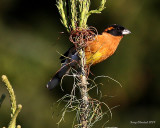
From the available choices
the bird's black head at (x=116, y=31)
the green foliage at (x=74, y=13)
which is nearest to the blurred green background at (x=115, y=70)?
the bird's black head at (x=116, y=31)

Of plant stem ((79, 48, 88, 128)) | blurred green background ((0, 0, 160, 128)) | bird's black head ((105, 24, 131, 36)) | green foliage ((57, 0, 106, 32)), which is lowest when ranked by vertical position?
blurred green background ((0, 0, 160, 128))

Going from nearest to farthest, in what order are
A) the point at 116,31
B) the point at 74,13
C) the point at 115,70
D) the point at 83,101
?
the point at 83,101 → the point at 74,13 → the point at 116,31 → the point at 115,70

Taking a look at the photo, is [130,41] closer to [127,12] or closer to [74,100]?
[127,12]

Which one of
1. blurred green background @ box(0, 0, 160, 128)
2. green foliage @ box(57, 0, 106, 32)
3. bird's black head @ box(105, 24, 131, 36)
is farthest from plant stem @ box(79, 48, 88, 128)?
blurred green background @ box(0, 0, 160, 128)

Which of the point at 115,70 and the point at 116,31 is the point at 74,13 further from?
the point at 115,70

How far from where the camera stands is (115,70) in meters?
6.98

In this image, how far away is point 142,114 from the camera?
23.6ft

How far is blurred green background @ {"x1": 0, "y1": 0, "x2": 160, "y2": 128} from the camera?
7016 millimetres

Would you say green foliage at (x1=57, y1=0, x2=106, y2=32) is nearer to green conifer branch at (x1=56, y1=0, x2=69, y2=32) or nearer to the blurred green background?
green conifer branch at (x1=56, y1=0, x2=69, y2=32)

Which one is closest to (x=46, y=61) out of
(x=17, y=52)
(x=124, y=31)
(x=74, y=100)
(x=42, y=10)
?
(x=17, y=52)

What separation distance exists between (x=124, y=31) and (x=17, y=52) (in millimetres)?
3260

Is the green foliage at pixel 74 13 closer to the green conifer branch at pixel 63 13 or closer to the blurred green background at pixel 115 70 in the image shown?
the green conifer branch at pixel 63 13

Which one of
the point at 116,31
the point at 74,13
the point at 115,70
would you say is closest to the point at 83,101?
the point at 74,13

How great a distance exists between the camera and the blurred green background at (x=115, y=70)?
702 cm
